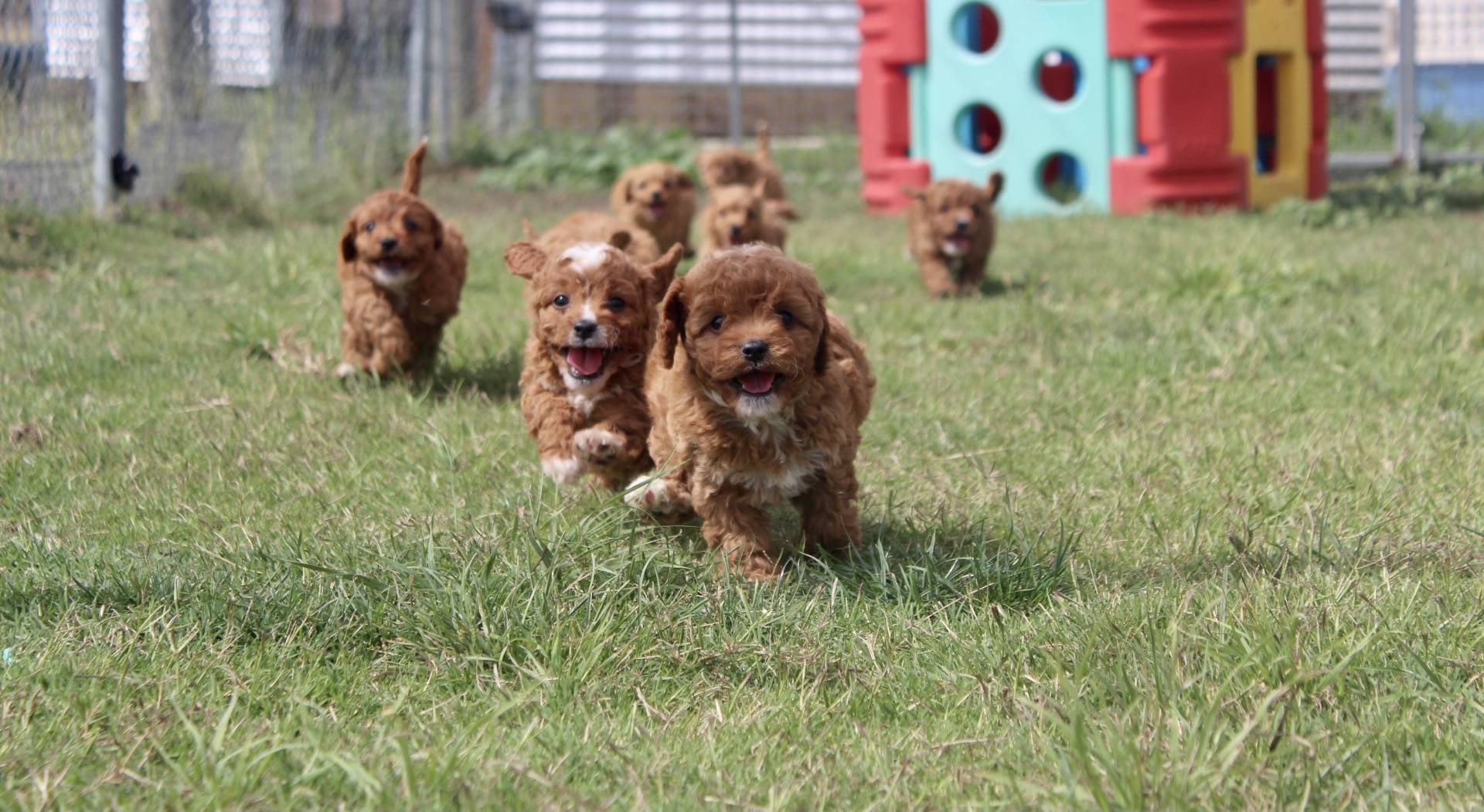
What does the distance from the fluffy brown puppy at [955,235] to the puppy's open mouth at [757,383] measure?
187 inches

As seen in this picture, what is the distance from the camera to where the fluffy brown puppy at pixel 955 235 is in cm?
802

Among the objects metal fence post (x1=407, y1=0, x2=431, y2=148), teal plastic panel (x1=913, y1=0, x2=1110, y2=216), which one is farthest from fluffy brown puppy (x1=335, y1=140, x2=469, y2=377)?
metal fence post (x1=407, y1=0, x2=431, y2=148)

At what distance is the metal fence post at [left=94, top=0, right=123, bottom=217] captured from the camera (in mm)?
8766

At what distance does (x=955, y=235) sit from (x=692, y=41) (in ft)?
32.1

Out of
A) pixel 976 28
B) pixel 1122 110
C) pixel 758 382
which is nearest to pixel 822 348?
pixel 758 382

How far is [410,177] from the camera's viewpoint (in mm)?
5832

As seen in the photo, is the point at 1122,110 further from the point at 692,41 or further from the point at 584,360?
the point at 584,360

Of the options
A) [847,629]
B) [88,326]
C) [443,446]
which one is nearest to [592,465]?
[443,446]

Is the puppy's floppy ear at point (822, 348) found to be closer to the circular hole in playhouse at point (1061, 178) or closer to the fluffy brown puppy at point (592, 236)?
the fluffy brown puppy at point (592, 236)

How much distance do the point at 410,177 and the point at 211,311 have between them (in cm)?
164

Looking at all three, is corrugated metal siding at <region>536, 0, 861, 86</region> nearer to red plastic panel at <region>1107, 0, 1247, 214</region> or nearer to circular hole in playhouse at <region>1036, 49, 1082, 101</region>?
circular hole in playhouse at <region>1036, 49, 1082, 101</region>

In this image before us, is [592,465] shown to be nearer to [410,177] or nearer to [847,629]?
[847,629]

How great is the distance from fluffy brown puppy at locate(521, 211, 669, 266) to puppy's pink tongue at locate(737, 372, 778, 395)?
1659mm

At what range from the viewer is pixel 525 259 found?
4.44 meters
